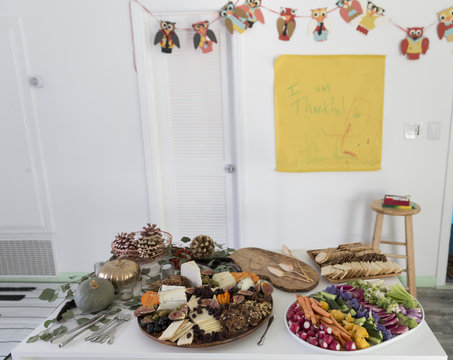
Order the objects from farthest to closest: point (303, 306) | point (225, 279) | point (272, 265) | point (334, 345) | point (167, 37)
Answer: point (167, 37)
point (272, 265)
point (225, 279)
point (303, 306)
point (334, 345)

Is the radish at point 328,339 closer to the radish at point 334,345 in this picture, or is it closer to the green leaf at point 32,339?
the radish at point 334,345

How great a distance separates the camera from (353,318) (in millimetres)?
1115

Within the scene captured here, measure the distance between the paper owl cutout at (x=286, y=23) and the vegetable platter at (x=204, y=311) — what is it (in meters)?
1.76

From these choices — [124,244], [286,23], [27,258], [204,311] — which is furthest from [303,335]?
[27,258]

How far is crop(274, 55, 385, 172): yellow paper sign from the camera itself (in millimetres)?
2439

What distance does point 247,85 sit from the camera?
2.51 meters

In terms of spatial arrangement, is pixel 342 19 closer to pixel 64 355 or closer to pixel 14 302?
pixel 64 355

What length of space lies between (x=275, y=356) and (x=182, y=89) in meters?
2.03

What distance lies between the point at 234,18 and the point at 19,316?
2.52 metres

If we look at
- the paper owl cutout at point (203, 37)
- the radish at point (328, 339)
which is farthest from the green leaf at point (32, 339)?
the paper owl cutout at point (203, 37)

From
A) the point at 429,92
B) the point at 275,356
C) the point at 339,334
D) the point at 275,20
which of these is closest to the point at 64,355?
the point at 275,356

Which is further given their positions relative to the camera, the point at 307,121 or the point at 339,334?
the point at 307,121

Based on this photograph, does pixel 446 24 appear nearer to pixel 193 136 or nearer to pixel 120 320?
pixel 193 136

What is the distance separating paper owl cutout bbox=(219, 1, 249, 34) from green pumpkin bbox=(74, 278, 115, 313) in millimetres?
1851
